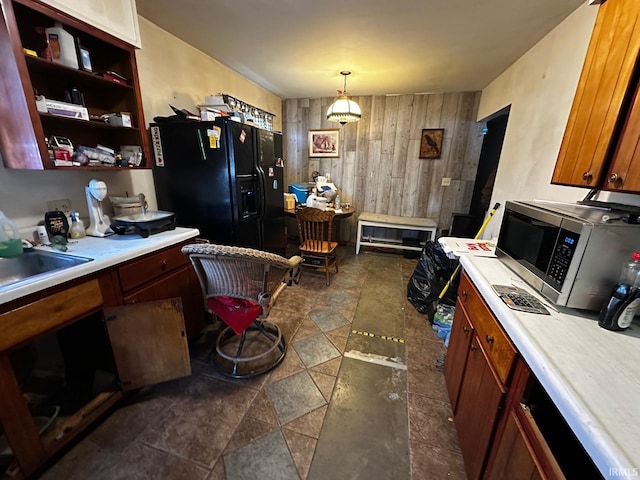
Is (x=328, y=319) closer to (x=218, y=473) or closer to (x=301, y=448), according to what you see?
(x=301, y=448)

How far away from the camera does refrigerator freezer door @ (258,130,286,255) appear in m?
2.57

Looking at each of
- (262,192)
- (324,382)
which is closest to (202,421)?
(324,382)

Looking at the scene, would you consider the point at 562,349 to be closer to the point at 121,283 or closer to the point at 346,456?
the point at 346,456

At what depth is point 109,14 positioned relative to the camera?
57.7 inches

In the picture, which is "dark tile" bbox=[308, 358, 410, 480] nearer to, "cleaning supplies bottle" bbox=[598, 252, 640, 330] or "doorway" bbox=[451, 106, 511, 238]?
"cleaning supplies bottle" bbox=[598, 252, 640, 330]

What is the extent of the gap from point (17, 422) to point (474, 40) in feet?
12.2

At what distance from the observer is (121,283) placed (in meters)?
1.41

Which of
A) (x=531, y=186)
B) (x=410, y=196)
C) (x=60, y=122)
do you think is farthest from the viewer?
(x=410, y=196)

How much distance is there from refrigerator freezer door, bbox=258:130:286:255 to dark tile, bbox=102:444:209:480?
1.81 meters

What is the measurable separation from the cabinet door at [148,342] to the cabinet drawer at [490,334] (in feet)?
5.18

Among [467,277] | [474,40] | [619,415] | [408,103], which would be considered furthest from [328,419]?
[408,103]

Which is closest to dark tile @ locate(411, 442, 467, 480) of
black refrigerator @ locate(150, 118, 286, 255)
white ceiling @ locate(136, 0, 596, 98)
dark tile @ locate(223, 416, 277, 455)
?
dark tile @ locate(223, 416, 277, 455)

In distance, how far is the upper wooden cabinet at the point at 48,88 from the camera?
121 cm

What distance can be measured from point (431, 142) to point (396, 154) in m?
0.53
